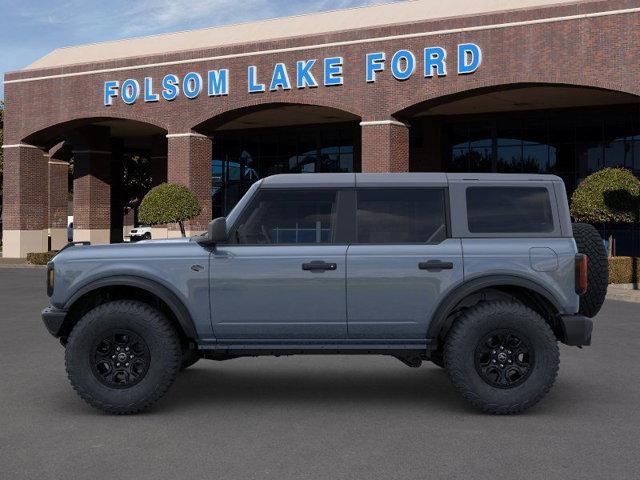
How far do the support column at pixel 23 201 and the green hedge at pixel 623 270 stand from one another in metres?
Result: 28.4

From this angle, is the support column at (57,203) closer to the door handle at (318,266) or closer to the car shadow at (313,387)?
the car shadow at (313,387)

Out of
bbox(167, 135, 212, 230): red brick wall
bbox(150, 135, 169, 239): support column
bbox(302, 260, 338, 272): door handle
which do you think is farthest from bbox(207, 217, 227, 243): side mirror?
bbox(150, 135, 169, 239): support column

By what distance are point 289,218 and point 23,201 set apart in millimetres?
35534

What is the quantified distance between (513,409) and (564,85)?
22831mm

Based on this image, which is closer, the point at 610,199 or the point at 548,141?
the point at 610,199

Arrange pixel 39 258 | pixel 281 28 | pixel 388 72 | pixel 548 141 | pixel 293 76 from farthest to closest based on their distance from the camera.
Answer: pixel 548 141, pixel 281 28, pixel 39 258, pixel 293 76, pixel 388 72

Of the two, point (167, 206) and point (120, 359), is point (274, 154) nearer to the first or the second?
point (167, 206)

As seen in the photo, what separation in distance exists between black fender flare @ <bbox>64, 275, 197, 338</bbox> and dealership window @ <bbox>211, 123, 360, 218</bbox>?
34.5m

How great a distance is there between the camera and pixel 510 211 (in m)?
7.36

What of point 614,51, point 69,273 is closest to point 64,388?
point 69,273

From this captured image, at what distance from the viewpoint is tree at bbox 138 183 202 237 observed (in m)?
32.7

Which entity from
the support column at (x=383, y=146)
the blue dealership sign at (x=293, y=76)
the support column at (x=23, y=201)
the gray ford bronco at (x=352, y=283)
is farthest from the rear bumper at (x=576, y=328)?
the support column at (x=23, y=201)

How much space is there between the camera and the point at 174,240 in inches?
306

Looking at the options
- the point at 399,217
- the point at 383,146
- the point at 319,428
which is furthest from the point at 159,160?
the point at 319,428
